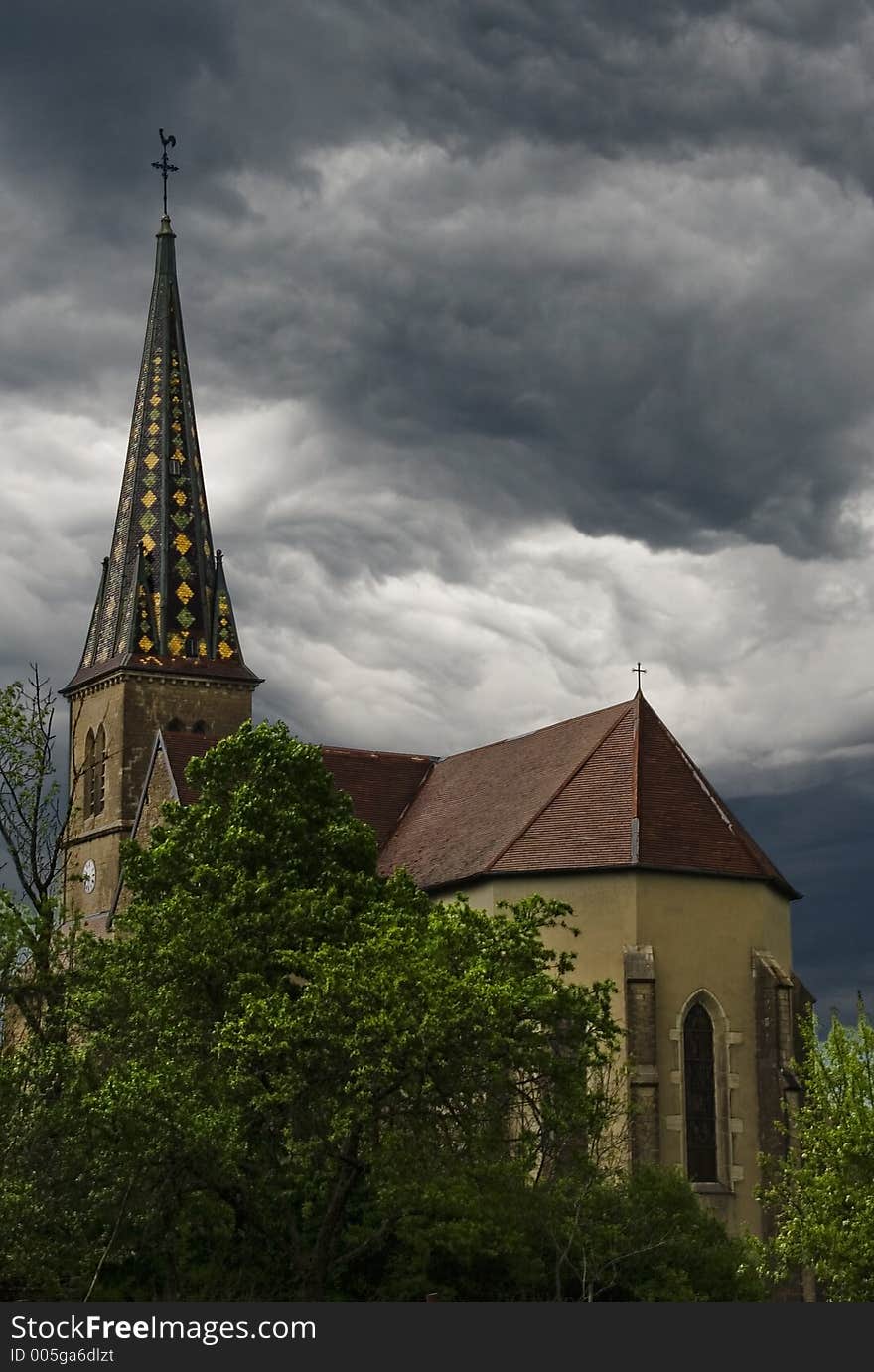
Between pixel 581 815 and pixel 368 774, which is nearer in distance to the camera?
pixel 581 815

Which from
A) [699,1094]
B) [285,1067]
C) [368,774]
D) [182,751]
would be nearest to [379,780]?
[368,774]

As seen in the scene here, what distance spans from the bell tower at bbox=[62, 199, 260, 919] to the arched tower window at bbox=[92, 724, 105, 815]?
34 millimetres

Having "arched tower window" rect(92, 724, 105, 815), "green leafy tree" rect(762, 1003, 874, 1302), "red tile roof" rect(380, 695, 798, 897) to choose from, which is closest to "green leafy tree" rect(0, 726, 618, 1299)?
"green leafy tree" rect(762, 1003, 874, 1302)

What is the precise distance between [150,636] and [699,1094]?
28535 millimetres

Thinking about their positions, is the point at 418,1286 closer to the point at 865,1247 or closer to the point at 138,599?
the point at 865,1247

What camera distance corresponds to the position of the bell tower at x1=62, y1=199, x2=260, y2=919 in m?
62.9

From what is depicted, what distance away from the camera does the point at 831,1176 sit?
117 ft

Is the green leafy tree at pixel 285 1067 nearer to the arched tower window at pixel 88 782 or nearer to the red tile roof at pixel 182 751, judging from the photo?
the red tile roof at pixel 182 751

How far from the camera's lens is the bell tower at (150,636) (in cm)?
6294

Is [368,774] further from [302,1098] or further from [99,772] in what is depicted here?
[302,1098]

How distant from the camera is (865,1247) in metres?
33.8

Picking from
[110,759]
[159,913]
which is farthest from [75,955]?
[110,759]

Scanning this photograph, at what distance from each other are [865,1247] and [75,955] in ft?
50.9

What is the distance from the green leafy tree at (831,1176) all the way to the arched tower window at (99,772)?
28979mm
